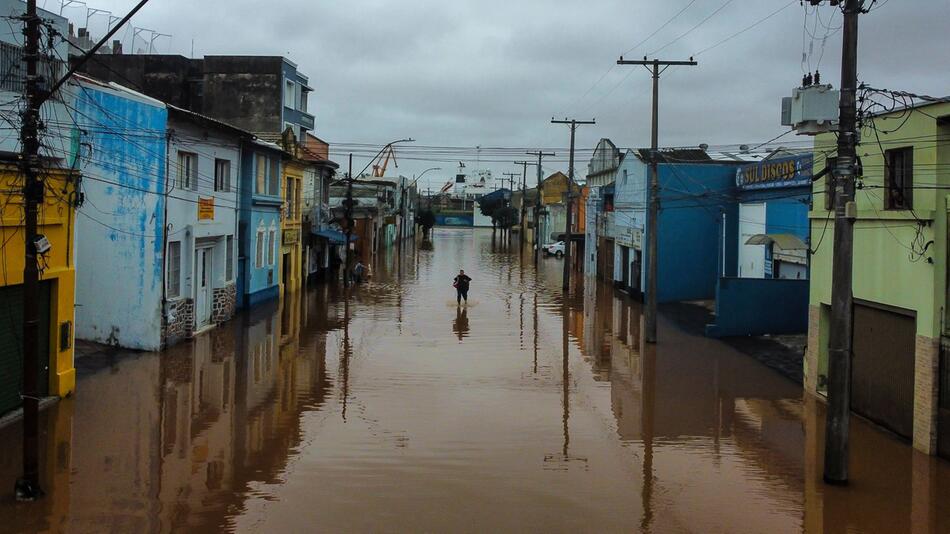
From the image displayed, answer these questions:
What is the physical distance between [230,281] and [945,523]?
23.3m

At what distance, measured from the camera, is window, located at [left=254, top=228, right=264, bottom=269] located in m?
32.7

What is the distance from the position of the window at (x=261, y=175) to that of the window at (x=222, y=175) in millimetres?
2978

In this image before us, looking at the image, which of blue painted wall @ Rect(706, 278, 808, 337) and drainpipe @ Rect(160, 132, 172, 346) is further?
blue painted wall @ Rect(706, 278, 808, 337)

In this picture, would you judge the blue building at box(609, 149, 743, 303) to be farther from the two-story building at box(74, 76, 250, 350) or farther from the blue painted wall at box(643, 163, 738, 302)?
the two-story building at box(74, 76, 250, 350)

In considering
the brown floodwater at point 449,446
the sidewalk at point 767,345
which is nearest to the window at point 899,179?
the brown floodwater at point 449,446

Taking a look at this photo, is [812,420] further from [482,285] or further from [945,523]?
[482,285]

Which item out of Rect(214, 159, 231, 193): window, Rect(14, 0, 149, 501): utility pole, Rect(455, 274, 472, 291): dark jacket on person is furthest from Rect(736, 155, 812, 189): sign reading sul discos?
Rect(14, 0, 149, 501): utility pole

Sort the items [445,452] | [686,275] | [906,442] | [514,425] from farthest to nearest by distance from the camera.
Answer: [686,275]
[514,425]
[906,442]
[445,452]

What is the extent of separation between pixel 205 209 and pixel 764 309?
1682cm

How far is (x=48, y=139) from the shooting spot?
57.6ft

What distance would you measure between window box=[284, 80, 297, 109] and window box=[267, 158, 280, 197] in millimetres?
11726

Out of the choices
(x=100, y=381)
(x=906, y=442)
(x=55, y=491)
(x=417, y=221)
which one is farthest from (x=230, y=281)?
(x=417, y=221)

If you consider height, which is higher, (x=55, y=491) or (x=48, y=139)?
(x=48, y=139)

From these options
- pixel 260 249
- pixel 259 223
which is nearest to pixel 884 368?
pixel 259 223
